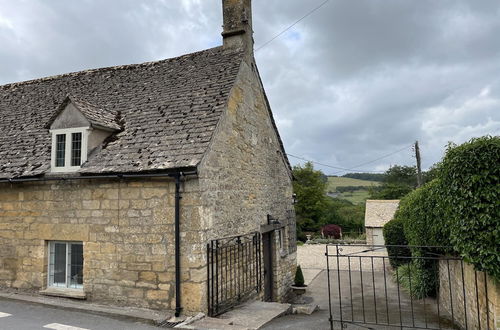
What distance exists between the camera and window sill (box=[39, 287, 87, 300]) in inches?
325

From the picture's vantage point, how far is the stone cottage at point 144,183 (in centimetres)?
755

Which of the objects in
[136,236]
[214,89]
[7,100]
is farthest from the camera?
[7,100]

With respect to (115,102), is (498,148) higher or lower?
lower

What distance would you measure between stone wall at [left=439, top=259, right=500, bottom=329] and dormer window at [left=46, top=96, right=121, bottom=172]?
854 cm

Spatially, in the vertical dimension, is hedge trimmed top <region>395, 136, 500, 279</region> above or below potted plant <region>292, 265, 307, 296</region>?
above

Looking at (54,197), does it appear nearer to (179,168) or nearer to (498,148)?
(179,168)

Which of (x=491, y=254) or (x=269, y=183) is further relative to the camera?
(x=269, y=183)

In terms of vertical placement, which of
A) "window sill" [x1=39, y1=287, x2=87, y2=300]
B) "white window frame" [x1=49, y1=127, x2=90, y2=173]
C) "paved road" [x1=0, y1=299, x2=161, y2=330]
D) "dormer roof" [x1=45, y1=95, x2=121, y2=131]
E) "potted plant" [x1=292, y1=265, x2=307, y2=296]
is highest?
"dormer roof" [x1=45, y1=95, x2=121, y2=131]

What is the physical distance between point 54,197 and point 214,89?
16.4ft

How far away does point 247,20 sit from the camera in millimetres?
11516

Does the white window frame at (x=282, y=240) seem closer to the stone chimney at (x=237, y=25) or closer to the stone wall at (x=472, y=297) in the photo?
the stone wall at (x=472, y=297)

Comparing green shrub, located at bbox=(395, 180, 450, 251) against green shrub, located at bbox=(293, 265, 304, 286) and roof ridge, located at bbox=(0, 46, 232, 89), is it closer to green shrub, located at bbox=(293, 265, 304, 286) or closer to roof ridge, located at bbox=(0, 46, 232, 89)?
green shrub, located at bbox=(293, 265, 304, 286)

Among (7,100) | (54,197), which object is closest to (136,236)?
(54,197)

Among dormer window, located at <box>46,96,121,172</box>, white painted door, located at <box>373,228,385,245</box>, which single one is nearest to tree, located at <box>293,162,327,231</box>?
white painted door, located at <box>373,228,385,245</box>
